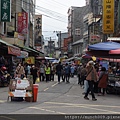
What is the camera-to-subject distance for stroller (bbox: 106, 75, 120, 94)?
18516mm

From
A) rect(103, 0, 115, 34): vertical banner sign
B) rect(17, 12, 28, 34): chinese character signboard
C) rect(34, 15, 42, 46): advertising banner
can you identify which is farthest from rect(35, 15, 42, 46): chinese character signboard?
rect(103, 0, 115, 34): vertical banner sign

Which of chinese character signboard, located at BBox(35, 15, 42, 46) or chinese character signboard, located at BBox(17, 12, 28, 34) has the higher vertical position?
chinese character signboard, located at BBox(35, 15, 42, 46)

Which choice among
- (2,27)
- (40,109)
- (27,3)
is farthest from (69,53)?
(40,109)

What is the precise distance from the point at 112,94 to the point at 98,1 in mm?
44759

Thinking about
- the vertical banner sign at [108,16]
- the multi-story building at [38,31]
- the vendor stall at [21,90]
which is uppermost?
the multi-story building at [38,31]

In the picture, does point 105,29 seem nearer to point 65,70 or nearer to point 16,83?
point 65,70

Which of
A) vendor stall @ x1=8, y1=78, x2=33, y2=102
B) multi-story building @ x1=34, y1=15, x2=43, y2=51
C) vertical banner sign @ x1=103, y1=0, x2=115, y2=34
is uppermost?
multi-story building @ x1=34, y1=15, x2=43, y2=51

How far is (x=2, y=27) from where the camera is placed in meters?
34.6

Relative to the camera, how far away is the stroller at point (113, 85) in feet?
60.7

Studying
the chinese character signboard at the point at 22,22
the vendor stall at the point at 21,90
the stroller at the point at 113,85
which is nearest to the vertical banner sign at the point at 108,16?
the chinese character signboard at the point at 22,22

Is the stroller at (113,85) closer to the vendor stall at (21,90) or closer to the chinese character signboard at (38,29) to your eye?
the vendor stall at (21,90)

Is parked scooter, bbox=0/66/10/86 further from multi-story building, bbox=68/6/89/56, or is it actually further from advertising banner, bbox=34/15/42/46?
multi-story building, bbox=68/6/89/56

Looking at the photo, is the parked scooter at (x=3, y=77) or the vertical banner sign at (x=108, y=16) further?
the vertical banner sign at (x=108, y=16)

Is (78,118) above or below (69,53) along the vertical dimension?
below
